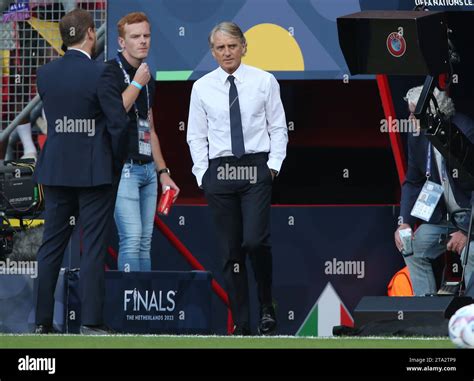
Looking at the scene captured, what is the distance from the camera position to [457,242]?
10.2 metres

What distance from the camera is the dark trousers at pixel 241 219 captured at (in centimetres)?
945

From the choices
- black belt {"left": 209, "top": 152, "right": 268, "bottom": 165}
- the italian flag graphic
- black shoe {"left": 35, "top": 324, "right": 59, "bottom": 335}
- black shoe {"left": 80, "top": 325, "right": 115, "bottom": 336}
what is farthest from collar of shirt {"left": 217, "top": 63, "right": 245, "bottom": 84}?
the italian flag graphic

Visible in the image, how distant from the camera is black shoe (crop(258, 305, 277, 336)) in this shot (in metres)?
9.41

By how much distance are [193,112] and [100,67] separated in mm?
892

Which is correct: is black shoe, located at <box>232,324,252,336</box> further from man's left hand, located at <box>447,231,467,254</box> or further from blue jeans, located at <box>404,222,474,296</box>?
man's left hand, located at <box>447,231,467,254</box>

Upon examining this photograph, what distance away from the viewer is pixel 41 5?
11586 mm

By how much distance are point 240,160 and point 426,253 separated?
5.59ft

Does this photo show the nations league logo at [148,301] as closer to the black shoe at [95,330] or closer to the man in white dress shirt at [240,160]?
the man in white dress shirt at [240,160]

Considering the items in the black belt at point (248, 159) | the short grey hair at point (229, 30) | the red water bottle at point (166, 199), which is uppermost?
the short grey hair at point (229, 30)

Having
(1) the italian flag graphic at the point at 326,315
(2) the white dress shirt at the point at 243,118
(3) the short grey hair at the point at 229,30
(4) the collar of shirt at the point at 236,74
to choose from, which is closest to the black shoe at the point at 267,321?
(2) the white dress shirt at the point at 243,118

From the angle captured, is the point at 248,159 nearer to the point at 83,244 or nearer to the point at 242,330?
the point at 242,330

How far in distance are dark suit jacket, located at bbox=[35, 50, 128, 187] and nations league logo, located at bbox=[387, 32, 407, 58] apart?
1806 mm

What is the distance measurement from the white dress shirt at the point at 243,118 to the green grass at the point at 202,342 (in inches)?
56.0

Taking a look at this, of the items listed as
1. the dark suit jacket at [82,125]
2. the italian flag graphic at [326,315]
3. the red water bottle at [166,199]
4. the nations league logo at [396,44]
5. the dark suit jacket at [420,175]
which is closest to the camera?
the dark suit jacket at [82,125]
